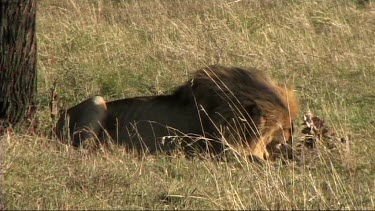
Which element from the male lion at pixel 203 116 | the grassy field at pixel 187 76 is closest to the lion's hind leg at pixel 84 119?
the male lion at pixel 203 116

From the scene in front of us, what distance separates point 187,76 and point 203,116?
2.02 m

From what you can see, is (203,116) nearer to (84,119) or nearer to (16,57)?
(84,119)

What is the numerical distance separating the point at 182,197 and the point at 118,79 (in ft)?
14.6

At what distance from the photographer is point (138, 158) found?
714 centimetres

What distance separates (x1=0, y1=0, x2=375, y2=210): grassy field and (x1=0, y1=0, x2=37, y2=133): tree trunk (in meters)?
0.26

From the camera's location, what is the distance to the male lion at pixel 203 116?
7496mm

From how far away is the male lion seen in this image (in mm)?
7496

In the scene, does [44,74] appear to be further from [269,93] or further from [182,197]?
[182,197]

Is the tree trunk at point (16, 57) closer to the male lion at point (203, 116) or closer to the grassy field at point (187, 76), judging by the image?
the grassy field at point (187, 76)

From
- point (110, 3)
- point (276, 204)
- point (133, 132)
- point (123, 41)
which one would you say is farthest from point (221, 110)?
point (110, 3)

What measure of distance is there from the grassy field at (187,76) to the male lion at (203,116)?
330 millimetres

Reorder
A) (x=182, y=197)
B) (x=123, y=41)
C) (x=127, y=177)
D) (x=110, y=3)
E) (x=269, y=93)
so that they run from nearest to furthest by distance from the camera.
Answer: (x=182, y=197)
(x=127, y=177)
(x=269, y=93)
(x=123, y=41)
(x=110, y=3)

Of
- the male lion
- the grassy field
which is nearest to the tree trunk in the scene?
the grassy field

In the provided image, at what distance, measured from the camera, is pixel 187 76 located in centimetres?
986
